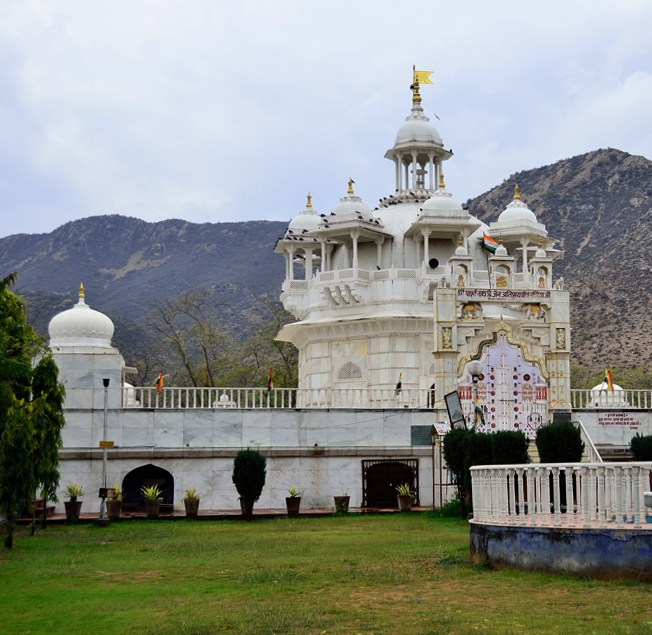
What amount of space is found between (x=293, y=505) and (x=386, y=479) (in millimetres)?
3564

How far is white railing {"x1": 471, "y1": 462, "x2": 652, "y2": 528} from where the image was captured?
40.1ft

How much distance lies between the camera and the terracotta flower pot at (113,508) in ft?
86.1

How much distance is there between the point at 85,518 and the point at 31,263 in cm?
12194

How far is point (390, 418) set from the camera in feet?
98.0

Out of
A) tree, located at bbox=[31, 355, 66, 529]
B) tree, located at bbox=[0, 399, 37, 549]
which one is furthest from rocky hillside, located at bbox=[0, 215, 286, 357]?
tree, located at bbox=[0, 399, 37, 549]

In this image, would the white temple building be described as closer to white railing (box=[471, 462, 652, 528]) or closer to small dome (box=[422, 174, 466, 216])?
small dome (box=[422, 174, 466, 216])

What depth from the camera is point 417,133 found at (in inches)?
1640

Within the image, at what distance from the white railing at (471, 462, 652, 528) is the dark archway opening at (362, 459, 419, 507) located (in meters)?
15.3

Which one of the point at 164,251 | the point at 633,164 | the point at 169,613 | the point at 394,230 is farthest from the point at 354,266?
the point at 164,251

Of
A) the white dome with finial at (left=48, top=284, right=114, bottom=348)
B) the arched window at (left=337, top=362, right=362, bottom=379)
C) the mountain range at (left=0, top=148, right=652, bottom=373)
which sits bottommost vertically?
the arched window at (left=337, top=362, right=362, bottom=379)

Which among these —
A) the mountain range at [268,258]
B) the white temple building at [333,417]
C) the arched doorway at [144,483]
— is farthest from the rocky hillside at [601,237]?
the arched doorway at [144,483]

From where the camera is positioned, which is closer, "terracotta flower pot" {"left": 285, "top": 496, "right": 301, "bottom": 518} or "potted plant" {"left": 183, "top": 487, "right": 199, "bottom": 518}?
"potted plant" {"left": 183, "top": 487, "right": 199, "bottom": 518}

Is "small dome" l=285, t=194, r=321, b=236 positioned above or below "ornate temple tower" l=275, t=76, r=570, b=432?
above

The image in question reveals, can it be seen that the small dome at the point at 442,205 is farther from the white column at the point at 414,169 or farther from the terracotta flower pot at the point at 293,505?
the terracotta flower pot at the point at 293,505
